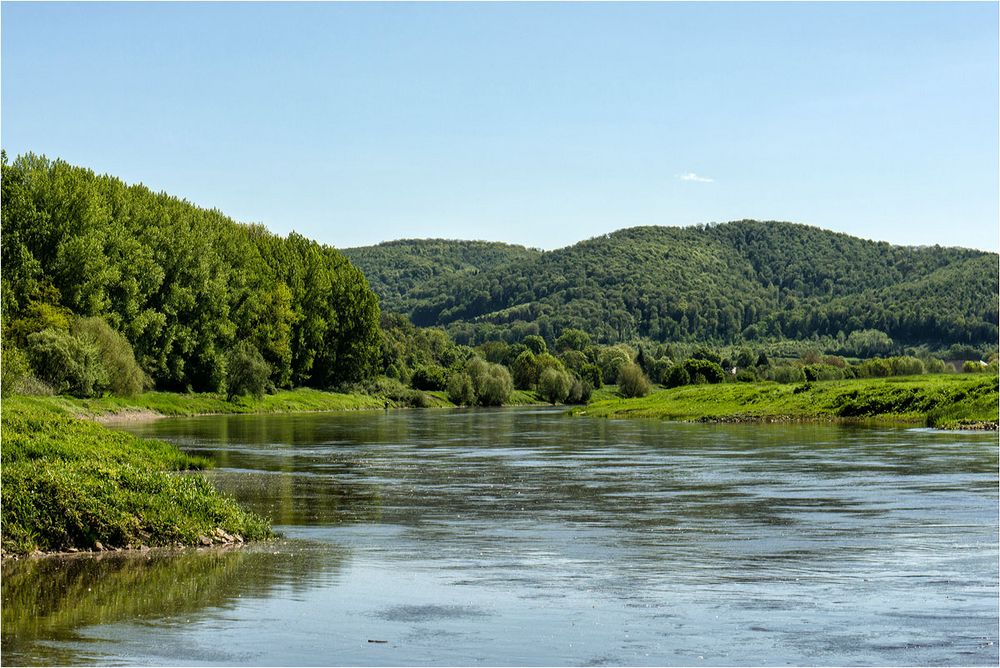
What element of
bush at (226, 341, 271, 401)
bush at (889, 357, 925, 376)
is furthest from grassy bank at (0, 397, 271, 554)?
bush at (889, 357, 925, 376)

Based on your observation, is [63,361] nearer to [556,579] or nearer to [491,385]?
[556,579]

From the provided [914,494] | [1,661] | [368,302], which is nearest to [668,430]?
[914,494]

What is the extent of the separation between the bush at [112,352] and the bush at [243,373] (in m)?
21.6

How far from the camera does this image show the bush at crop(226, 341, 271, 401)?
112 m

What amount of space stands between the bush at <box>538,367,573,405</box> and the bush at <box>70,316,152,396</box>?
262 ft

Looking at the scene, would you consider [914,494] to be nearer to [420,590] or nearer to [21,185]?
[420,590]

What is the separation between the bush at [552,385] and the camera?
164 m

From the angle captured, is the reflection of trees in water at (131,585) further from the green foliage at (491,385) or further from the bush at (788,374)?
the green foliage at (491,385)

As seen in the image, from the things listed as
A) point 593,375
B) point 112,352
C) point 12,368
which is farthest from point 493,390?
point 12,368

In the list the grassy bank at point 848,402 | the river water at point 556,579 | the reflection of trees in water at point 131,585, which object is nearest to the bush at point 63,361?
the grassy bank at point 848,402

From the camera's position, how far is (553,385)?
537 ft

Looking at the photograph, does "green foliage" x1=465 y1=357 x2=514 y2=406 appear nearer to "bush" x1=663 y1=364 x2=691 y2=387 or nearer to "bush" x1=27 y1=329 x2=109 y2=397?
"bush" x1=663 y1=364 x2=691 y2=387

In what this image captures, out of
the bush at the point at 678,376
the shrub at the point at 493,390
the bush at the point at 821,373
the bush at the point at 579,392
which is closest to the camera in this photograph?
the bush at the point at 821,373

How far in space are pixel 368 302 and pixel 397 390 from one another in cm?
1282
